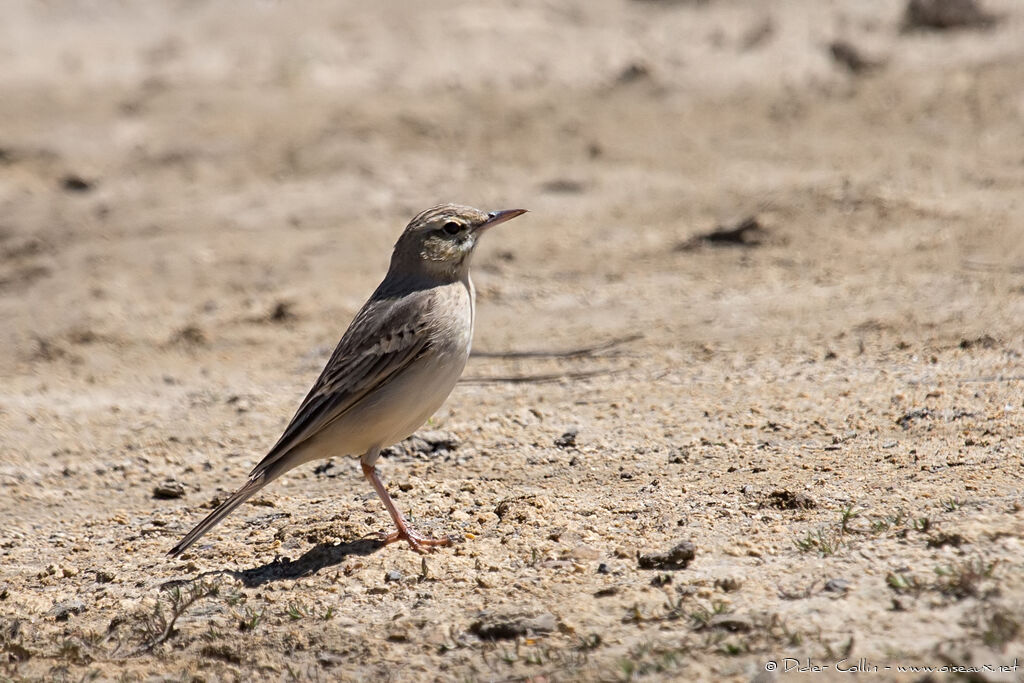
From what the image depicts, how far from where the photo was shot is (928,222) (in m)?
10.0

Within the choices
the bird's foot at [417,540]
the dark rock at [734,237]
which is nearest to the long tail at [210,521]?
the bird's foot at [417,540]

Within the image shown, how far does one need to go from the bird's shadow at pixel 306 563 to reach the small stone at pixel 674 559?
4.44ft

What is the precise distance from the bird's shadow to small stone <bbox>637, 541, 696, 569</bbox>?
135cm

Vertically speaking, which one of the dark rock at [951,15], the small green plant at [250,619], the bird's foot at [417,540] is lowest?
the small green plant at [250,619]

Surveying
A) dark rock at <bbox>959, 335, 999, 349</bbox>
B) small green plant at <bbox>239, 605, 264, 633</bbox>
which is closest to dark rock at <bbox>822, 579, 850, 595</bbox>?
small green plant at <bbox>239, 605, 264, 633</bbox>

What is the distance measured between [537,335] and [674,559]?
154 inches

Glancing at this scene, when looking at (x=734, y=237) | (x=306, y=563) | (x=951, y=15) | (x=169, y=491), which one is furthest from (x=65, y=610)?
(x=951, y=15)

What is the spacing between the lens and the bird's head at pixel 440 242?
6.82 meters

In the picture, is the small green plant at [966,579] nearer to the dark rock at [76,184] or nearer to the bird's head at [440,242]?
the bird's head at [440,242]

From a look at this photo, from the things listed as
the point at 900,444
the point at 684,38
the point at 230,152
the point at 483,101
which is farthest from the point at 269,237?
the point at 900,444

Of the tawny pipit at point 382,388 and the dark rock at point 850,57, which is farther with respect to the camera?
the dark rock at point 850,57

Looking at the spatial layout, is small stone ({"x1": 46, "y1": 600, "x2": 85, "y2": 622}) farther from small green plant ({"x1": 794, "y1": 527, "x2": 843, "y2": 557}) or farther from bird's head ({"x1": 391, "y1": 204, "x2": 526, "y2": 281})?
small green plant ({"x1": 794, "y1": 527, "x2": 843, "y2": 557})

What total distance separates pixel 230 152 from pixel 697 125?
4622mm

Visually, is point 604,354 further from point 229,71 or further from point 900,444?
point 229,71
